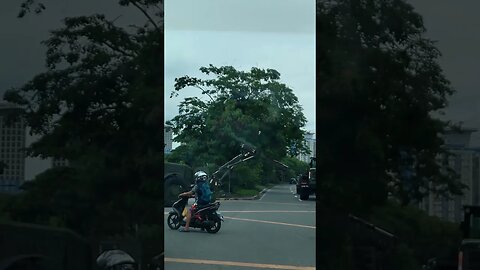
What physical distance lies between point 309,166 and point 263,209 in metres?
0.34

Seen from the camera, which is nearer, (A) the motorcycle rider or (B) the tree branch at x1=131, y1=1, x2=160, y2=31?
(B) the tree branch at x1=131, y1=1, x2=160, y2=31

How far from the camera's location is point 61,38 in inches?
158

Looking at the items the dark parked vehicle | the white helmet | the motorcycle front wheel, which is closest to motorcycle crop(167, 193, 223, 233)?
the motorcycle front wheel

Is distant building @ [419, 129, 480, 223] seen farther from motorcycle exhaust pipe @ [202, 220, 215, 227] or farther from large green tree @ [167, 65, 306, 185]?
motorcycle exhaust pipe @ [202, 220, 215, 227]

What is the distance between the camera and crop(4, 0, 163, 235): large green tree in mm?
4023

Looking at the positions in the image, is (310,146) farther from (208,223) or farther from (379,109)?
(208,223)

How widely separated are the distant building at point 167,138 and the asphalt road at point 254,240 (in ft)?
1.07

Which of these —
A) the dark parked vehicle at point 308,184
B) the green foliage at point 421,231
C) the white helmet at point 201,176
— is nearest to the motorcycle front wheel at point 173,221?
the white helmet at point 201,176

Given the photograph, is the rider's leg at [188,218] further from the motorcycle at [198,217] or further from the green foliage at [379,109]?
the green foliage at [379,109]

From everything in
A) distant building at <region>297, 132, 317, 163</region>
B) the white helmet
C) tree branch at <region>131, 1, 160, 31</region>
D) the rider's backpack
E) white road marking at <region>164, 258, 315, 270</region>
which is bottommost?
white road marking at <region>164, 258, 315, 270</region>

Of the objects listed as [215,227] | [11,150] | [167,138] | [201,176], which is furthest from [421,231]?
[11,150]

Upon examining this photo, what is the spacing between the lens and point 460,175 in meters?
4.07

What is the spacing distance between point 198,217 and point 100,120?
74 centimetres

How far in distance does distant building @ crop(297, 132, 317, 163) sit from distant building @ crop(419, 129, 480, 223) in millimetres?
652
